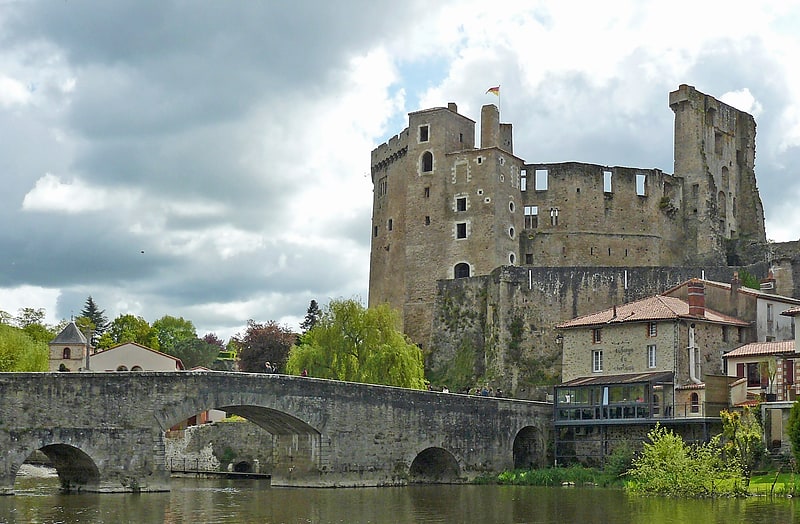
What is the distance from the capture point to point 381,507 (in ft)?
130

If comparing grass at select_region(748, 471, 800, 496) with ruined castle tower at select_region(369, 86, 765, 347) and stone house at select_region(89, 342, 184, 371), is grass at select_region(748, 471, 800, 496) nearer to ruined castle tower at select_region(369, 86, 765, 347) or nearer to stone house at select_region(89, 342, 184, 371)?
ruined castle tower at select_region(369, 86, 765, 347)

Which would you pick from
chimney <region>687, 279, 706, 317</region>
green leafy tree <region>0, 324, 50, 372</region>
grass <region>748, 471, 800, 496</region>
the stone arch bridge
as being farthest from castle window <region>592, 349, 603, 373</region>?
green leafy tree <region>0, 324, 50, 372</region>

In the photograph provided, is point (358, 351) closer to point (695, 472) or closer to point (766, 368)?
point (766, 368)

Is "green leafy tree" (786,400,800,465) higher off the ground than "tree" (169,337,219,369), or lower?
lower

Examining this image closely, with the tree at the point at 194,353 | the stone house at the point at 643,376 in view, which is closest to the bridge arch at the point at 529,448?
the stone house at the point at 643,376

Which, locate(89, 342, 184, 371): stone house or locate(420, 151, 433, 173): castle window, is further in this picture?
locate(420, 151, 433, 173): castle window

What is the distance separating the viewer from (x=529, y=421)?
57906mm

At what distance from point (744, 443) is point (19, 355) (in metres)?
43.4

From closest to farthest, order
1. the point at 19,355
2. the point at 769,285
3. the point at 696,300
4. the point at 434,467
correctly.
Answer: the point at 434,467
the point at 696,300
the point at 769,285
the point at 19,355

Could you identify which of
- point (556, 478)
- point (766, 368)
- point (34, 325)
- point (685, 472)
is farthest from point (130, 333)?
point (685, 472)

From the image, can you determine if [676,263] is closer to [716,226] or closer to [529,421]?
[716,226]

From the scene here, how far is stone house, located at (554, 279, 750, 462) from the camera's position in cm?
5378

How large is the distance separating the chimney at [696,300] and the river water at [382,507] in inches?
494

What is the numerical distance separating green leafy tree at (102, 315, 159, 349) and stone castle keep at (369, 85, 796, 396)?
79.8ft
